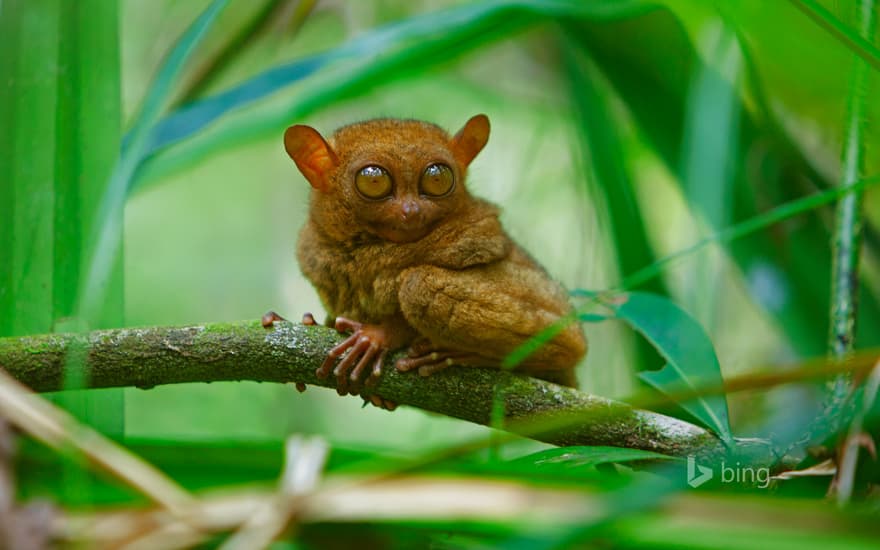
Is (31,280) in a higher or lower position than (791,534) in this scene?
higher

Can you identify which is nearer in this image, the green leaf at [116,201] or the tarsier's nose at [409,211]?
the green leaf at [116,201]

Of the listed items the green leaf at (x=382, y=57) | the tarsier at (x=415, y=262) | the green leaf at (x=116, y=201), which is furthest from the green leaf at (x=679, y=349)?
the green leaf at (x=116, y=201)

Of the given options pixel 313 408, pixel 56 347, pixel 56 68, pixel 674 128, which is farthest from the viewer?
pixel 313 408

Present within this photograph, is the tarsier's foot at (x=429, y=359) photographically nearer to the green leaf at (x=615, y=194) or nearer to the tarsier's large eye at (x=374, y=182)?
the tarsier's large eye at (x=374, y=182)

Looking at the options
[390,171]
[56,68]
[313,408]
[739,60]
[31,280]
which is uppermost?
[739,60]

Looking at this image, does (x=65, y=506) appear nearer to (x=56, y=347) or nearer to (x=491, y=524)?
(x=491, y=524)

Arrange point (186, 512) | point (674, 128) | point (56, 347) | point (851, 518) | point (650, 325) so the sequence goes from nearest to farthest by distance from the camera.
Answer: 1. point (851, 518)
2. point (186, 512)
3. point (56, 347)
4. point (650, 325)
5. point (674, 128)

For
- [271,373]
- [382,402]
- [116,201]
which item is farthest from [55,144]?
[382,402]

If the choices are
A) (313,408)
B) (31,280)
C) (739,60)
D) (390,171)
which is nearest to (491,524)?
(31,280)
